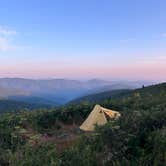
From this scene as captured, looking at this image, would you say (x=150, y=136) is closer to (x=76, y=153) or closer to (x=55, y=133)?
(x=76, y=153)

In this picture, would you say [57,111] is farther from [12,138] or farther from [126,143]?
[126,143]

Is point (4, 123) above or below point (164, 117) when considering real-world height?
below

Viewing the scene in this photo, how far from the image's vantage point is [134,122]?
22.4 ft

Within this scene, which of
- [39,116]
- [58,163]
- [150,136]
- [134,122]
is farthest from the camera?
[39,116]

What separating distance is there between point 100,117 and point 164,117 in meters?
6.66

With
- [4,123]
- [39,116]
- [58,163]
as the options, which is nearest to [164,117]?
[58,163]

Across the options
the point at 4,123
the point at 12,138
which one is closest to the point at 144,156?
the point at 12,138

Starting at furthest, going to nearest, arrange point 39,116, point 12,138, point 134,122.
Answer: point 39,116 < point 12,138 < point 134,122

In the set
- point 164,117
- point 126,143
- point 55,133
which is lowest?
point 55,133

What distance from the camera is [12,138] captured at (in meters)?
10.4

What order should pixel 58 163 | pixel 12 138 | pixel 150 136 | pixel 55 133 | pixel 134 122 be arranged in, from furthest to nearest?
pixel 55 133 < pixel 12 138 < pixel 134 122 < pixel 150 136 < pixel 58 163

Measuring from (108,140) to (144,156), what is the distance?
991 mm

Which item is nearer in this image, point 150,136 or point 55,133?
point 150,136

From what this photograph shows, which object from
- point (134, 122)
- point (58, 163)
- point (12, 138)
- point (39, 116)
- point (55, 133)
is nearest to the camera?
point (58, 163)
